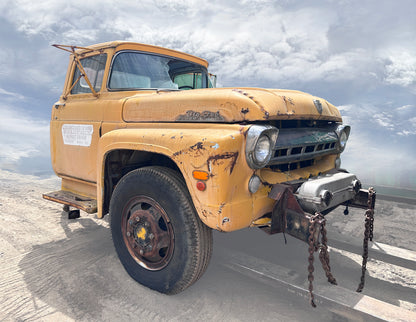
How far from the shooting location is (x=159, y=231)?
2.43m

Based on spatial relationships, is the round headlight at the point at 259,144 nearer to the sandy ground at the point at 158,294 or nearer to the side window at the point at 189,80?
the sandy ground at the point at 158,294

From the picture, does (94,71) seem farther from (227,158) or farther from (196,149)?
(227,158)

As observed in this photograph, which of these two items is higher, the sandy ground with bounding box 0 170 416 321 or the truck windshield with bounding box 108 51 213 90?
the truck windshield with bounding box 108 51 213 90

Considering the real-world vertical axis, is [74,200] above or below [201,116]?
below

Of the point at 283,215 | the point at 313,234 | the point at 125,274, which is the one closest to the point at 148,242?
the point at 125,274

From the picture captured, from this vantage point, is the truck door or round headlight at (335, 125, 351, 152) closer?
round headlight at (335, 125, 351, 152)

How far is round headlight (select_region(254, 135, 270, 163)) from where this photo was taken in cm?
208

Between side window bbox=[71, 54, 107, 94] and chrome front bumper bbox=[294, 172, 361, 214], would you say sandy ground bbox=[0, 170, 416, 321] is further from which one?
side window bbox=[71, 54, 107, 94]

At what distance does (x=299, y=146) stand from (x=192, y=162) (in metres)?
0.97

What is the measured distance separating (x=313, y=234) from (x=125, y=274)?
186cm

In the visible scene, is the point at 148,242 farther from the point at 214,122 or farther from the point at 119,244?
the point at 214,122

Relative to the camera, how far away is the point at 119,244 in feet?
9.19

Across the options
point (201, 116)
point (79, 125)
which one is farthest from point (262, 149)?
point (79, 125)

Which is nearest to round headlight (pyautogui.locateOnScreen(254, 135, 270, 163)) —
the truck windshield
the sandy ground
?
the sandy ground
